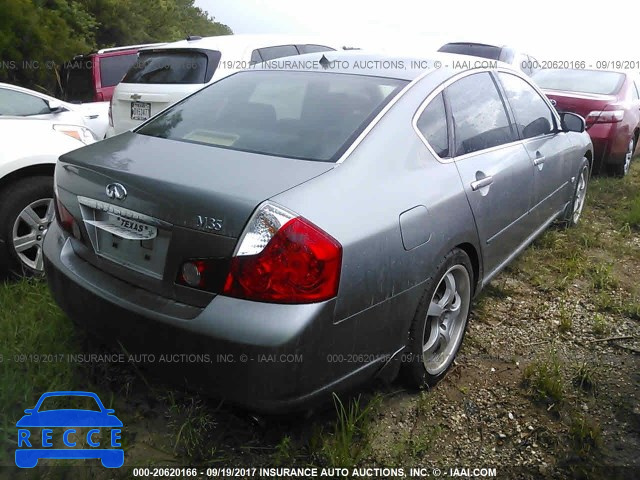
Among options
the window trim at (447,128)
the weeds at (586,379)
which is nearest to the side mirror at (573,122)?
the window trim at (447,128)

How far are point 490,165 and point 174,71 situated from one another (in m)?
4.17

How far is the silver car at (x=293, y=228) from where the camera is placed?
1.86 meters

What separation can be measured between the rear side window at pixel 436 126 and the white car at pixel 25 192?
2276 mm

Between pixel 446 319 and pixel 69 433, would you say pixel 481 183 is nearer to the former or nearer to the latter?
pixel 446 319

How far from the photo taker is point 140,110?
6008mm

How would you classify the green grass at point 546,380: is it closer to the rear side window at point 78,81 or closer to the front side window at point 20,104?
the front side window at point 20,104

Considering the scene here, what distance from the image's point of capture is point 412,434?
235cm

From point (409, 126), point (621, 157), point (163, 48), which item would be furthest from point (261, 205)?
point (621, 157)

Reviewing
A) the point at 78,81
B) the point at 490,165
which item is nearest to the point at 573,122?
the point at 490,165

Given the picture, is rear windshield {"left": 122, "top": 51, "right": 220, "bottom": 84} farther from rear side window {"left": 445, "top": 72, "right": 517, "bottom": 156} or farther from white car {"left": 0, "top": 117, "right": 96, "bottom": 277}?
rear side window {"left": 445, "top": 72, "right": 517, "bottom": 156}

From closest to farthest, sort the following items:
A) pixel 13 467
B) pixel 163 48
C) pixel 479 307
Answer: pixel 13 467, pixel 479 307, pixel 163 48

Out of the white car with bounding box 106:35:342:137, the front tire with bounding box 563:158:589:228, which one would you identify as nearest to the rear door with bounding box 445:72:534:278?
the front tire with bounding box 563:158:589:228

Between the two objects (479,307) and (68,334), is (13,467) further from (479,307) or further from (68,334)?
(479,307)

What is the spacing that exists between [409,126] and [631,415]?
162 cm
